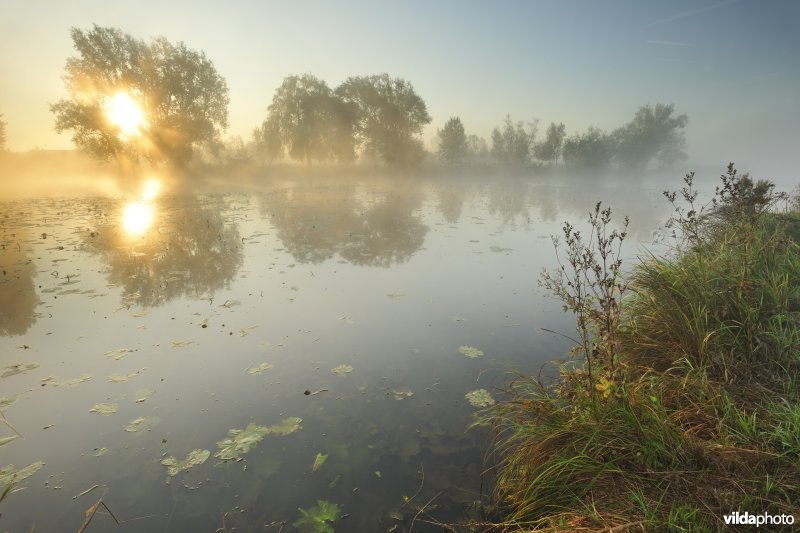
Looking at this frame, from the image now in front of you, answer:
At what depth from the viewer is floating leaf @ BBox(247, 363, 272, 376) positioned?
5320 mm

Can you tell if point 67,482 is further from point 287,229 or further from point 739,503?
point 287,229

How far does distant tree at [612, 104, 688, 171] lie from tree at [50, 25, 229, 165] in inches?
3688

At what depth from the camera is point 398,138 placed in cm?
6125

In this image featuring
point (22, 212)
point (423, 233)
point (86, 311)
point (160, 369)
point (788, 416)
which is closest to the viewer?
point (788, 416)

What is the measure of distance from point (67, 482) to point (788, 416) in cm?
690

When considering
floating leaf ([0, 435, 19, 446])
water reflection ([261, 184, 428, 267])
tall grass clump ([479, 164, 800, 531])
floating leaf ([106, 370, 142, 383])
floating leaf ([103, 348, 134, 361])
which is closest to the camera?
tall grass clump ([479, 164, 800, 531])

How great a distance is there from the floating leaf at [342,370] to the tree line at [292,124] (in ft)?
153

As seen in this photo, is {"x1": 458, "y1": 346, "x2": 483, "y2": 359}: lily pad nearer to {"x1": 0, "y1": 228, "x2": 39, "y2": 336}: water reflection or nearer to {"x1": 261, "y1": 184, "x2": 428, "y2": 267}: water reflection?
{"x1": 261, "y1": 184, "x2": 428, "y2": 267}: water reflection

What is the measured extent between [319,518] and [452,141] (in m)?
77.8

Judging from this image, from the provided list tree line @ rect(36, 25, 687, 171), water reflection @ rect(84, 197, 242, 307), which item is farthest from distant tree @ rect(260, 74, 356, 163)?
water reflection @ rect(84, 197, 242, 307)

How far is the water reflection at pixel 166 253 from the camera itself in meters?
8.84

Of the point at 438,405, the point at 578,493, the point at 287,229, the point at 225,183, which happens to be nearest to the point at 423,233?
the point at 287,229

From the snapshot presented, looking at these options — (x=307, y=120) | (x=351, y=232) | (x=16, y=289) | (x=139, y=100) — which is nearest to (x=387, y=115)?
(x=307, y=120)

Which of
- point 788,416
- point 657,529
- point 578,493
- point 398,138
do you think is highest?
point 398,138
